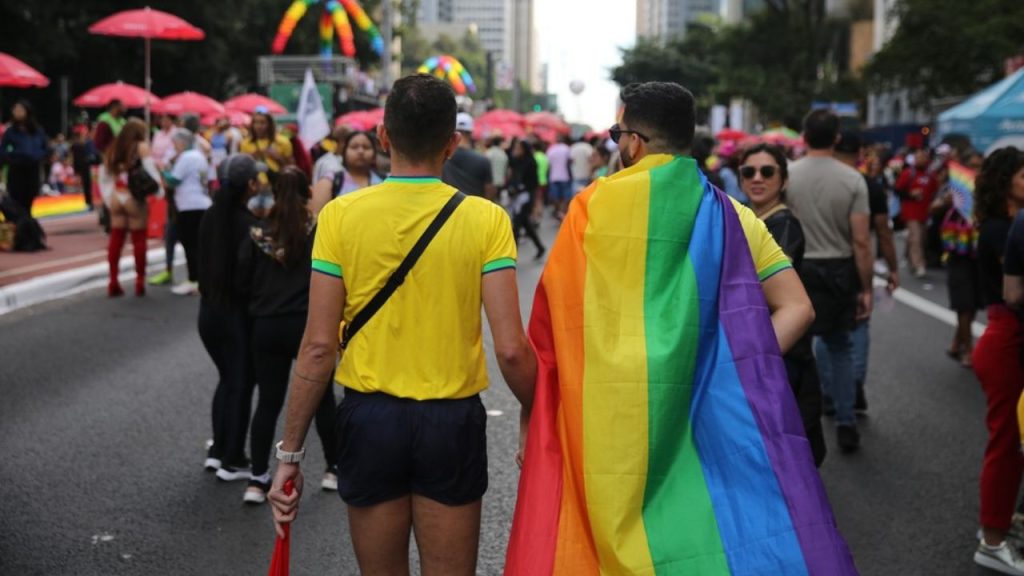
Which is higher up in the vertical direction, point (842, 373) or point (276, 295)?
point (276, 295)

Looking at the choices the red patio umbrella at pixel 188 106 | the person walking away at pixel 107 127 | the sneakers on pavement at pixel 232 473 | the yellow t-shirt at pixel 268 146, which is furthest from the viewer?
the red patio umbrella at pixel 188 106

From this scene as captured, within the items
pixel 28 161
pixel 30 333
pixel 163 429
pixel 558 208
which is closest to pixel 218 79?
pixel 558 208

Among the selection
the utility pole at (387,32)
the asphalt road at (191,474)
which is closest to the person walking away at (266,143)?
the asphalt road at (191,474)

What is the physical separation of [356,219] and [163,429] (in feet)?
15.6

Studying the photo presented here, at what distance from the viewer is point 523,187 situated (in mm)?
20000

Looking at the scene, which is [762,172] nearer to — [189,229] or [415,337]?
[415,337]

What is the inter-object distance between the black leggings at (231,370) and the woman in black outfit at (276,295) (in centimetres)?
24

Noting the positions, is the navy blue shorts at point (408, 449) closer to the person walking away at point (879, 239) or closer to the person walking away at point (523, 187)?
the person walking away at point (879, 239)

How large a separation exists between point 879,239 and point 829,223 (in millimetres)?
1186

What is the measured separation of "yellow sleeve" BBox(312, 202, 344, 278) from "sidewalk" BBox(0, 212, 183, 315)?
32.7 feet

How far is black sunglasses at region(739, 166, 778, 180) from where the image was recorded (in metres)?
5.57

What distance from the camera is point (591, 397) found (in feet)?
10.2

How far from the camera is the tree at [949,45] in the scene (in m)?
27.0

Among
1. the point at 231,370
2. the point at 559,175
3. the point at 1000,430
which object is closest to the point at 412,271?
the point at 1000,430
